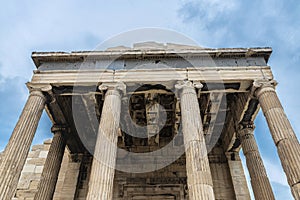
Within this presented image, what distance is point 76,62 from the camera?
11.5 m

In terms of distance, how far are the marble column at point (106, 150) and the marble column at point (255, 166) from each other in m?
6.16

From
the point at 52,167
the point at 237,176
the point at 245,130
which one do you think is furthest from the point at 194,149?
the point at 52,167

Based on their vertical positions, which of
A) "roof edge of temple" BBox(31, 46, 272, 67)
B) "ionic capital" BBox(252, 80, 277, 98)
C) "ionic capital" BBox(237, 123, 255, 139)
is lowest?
"ionic capital" BBox(237, 123, 255, 139)

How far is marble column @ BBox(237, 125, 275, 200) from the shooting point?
1069 centimetres

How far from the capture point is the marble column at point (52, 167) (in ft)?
36.4

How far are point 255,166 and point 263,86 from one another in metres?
3.63

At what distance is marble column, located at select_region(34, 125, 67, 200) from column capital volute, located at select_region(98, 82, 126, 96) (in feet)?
12.9

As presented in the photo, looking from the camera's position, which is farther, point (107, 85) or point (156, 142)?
point (156, 142)

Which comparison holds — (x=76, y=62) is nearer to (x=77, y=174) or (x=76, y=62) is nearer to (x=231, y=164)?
(x=77, y=174)

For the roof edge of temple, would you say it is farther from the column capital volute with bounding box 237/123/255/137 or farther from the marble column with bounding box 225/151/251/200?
the marble column with bounding box 225/151/251/200

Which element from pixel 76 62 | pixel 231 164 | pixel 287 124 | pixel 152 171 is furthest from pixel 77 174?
pixel 287 124

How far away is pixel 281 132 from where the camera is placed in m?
9.12

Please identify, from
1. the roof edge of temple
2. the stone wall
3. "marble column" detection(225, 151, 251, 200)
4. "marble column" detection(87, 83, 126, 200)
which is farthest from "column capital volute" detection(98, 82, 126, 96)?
the stone wall

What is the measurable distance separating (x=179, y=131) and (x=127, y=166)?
136 inches
